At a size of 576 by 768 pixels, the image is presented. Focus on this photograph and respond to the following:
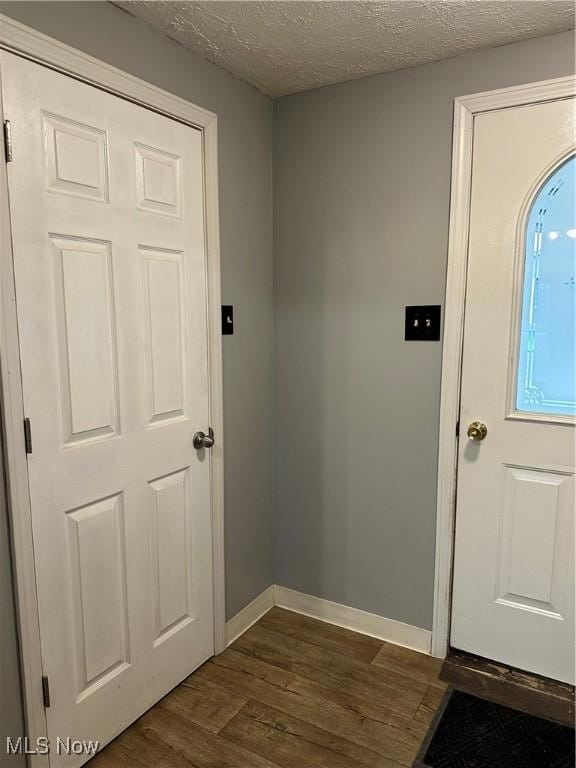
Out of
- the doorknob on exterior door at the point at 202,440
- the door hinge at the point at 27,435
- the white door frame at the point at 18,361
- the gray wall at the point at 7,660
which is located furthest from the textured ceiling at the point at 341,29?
the gray wall at the point at 7,660

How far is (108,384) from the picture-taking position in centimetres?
166

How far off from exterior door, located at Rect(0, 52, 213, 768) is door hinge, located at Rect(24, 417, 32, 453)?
1 cm

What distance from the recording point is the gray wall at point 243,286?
1.91m

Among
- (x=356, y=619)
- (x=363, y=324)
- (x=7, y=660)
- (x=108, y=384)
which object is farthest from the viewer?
(x=356, y=619)

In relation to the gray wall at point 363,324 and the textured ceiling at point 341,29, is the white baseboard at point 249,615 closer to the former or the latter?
the gray wall at point 363,324

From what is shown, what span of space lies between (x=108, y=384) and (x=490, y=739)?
5.65 feet

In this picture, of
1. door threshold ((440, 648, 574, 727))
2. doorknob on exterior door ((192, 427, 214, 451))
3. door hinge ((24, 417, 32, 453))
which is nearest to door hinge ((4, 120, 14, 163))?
door hinge ((24, 417, 32, 453))

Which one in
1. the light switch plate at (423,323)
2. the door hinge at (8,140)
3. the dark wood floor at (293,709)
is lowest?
the dark wood floor at (293,709)

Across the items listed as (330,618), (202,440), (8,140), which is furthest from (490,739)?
(8,140)

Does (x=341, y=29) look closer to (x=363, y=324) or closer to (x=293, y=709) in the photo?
(x=363, y=324)

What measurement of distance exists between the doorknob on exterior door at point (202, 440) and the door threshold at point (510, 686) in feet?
4.25

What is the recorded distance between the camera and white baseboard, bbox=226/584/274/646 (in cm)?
231

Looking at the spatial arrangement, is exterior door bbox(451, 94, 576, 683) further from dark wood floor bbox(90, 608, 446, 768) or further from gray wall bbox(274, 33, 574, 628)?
dark wood floor bbox(90, 608, 446, 768)

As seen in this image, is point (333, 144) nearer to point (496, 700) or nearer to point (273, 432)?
point (273, 432)
